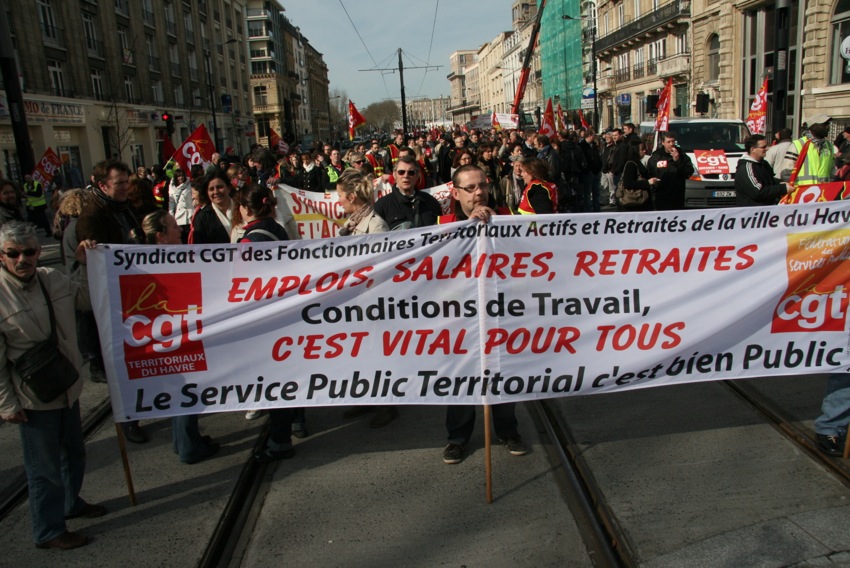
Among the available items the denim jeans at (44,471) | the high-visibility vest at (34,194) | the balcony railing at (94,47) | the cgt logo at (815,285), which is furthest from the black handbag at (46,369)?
the balcony railing at (94,47)

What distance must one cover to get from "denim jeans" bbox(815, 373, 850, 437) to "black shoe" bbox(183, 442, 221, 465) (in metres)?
3.92

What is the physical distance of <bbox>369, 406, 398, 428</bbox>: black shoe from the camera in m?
4.77

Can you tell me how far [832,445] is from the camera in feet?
12.7

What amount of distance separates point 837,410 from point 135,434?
471cm

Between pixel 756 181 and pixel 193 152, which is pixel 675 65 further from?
pixel 756 181

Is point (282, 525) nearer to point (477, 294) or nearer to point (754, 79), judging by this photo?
point (477, 294)

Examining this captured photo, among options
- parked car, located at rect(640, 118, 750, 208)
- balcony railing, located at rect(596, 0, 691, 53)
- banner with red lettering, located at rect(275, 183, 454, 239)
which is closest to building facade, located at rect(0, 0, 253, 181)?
banner with red lettering, located at rect(275, 183, 454, 239)

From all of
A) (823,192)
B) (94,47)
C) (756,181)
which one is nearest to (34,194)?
(756,181)

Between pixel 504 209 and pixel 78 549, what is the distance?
3.66 meters

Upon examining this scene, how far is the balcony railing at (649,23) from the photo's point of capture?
123 ft

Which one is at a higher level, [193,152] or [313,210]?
[193,152]

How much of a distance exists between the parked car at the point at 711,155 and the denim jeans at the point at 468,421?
31.4 feet

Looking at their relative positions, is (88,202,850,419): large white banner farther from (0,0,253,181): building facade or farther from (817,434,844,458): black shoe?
(0,0,253,181): building facade

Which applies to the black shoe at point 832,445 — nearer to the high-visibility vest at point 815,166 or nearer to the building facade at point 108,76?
the high-visibility vest at point 815,166
